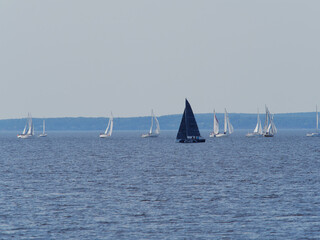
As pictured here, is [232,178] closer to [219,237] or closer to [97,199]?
[97,199]

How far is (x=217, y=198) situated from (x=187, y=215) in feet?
27.3

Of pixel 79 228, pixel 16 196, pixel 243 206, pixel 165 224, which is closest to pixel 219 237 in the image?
pixel 165 224

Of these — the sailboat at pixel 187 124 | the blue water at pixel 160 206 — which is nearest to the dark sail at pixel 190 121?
the sailboat at pixel 187 124

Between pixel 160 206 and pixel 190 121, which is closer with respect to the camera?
pixel 160 206

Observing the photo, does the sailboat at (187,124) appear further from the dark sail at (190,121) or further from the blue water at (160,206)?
the blue water at (160,206)

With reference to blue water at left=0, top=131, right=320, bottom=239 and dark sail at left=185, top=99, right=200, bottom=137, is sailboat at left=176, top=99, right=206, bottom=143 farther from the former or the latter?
blue water at left=0, top=131, right=320, bottom=239

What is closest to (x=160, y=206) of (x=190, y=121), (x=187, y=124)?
(x=190, y=121)

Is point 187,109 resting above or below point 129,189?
above

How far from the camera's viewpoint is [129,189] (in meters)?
53.0

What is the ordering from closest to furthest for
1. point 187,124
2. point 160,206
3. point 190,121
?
point 160,206 < point 190,121 < point 187,124

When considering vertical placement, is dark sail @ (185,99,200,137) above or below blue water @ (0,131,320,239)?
above

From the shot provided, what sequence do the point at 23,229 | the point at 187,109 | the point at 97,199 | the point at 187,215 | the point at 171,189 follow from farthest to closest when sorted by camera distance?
the point at 187,109 → the point at 171,189 → the point at 97,199 → the point at 187,215 → the point at 23,229

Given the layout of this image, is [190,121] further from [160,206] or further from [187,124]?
[160,206]

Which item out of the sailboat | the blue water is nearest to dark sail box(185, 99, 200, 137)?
the sailboat
